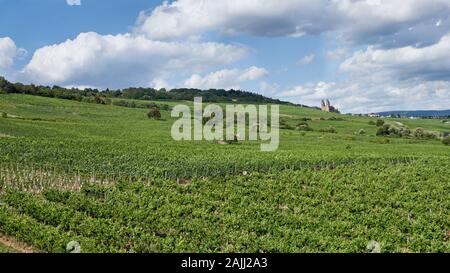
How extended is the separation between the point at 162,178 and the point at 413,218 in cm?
1906

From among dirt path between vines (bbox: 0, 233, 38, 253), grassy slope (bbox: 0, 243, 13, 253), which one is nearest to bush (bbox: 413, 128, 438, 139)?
dirt path between vines (bbox: 0, 233, 38, 253)

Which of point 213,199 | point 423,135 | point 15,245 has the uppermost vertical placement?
point 423,135

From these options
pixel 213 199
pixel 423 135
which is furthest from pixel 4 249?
pixel 423 135

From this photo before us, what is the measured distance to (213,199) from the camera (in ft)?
107

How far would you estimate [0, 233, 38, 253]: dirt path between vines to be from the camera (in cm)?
2111

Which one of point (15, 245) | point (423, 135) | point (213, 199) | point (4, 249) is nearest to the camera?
point (4, 249)

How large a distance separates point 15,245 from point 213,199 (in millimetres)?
14044

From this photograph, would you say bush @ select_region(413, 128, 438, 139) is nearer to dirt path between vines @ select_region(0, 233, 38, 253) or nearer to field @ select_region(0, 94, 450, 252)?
field @ select_region(0, 94, 450, 252)

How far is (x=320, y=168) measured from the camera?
50.7 meters

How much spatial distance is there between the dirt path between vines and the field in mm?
294

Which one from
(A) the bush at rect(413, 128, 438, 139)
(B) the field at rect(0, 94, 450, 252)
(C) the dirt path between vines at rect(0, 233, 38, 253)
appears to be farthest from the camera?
(A) the bush at rect(413, 128, 438, 139)

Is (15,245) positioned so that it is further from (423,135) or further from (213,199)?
(423,135)
